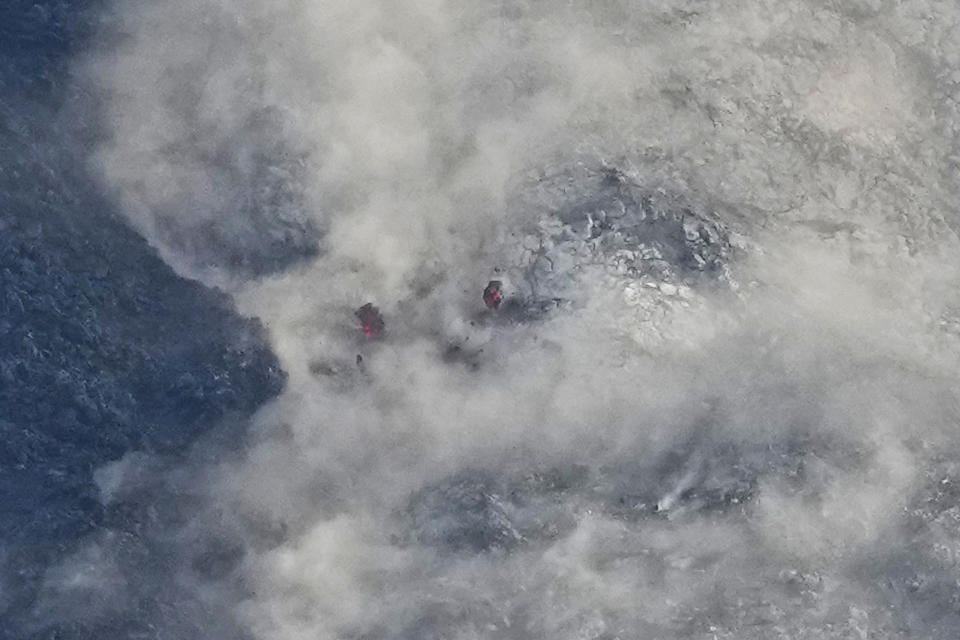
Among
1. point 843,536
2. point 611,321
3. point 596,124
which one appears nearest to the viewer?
point 843,536

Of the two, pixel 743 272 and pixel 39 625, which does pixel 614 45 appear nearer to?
pixel 743 272

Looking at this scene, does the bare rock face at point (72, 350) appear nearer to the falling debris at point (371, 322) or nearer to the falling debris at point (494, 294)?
the falling debris at point (371, 322)

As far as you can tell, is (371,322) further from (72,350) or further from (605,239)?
(72,350)

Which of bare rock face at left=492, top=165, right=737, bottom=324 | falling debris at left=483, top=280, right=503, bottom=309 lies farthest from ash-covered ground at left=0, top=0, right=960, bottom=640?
falling debris at left=483, top=280, right=503, bottom=309

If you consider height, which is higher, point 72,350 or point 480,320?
point 72,350

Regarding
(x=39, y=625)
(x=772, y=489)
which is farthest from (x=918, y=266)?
(x=39, y=625)

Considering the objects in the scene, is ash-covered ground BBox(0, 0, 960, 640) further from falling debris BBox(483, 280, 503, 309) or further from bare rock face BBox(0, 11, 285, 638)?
falling debris BBox(483, 280, 503, 309)

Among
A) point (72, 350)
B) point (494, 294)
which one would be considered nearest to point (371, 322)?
point (494, 294)

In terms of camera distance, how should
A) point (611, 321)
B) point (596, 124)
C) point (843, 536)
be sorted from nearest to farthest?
point (843, 536) → point (611, 321) → point (596, 124)
